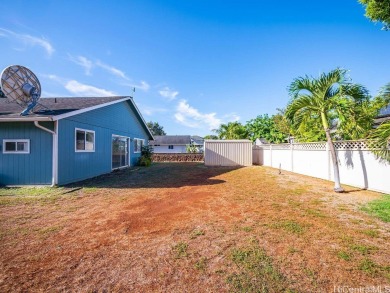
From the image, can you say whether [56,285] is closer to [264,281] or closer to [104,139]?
[264,281]

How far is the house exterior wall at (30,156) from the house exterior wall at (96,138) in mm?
429

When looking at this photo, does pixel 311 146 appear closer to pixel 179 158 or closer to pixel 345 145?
pixel 345 145

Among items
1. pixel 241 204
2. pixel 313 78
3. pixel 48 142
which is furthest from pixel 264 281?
pixel 48 142

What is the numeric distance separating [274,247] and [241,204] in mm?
2340

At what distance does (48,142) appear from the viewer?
7.48 meters

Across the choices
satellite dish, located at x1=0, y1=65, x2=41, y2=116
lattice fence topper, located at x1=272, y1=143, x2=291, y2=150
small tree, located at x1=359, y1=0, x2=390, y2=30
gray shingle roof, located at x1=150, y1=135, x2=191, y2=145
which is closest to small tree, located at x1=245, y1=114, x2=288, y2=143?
lattice fence topper, located at x1=272, y1=143, x2=291, y2=150

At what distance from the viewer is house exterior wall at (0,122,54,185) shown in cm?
747

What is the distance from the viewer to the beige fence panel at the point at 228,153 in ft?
51.7

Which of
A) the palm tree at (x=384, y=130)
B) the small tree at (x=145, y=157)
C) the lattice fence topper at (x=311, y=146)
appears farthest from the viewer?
the small tree at (x=145, y=157)

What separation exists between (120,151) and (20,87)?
683 cm

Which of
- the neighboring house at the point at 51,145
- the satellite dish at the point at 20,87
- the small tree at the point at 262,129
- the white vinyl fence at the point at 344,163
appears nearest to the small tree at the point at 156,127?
the small tree at the point at 262,129

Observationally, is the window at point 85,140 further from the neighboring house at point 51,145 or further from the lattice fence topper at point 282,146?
the lattice fence topper at point 282,146

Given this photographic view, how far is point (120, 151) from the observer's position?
13562 mm

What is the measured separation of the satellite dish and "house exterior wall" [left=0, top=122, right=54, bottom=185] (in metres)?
0.75
